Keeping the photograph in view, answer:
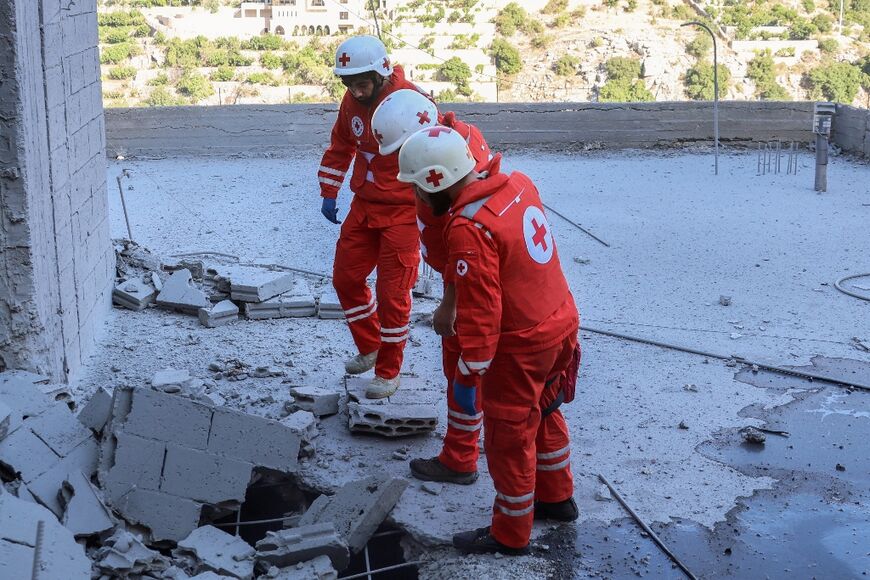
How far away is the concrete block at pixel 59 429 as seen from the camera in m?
4.24

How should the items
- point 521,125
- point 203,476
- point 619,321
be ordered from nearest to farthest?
point 203,476 → point 619,321 → point 521,125

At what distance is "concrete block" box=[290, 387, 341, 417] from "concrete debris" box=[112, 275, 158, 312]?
2.21 m

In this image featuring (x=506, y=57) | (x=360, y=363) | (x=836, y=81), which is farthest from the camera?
(x=506, y=57)

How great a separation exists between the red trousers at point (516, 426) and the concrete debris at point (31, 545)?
4.98ft

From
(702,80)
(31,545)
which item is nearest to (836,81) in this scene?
(702,80)

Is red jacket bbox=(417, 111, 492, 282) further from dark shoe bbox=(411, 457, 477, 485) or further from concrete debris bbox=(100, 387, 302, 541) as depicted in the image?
concrete debris bbox=(100, 387, 302, 541)

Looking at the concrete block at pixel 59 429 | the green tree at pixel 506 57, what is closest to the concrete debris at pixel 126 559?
the concrete block at pixel 59 429

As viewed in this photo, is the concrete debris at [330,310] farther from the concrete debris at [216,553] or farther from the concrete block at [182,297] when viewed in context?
the concrete debris at [216,553]

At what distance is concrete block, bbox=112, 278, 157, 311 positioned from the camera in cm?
695

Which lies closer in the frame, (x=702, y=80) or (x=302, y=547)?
(x=302, y=547)

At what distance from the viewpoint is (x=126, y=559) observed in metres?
3.56

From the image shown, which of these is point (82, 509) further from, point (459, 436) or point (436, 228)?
point (436, 228)

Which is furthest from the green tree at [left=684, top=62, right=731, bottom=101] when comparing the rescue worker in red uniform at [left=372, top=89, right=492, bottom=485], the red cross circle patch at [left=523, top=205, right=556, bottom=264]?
the red cross circle patch at [left=523, top=205, right=556, bottom=264]

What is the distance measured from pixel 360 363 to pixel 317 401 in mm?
510
